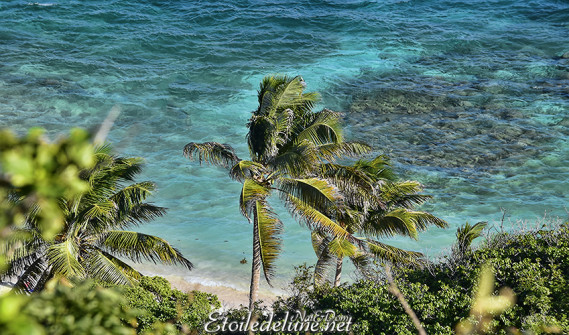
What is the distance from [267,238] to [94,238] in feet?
13.4

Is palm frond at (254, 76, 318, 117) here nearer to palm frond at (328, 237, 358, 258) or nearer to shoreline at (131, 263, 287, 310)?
palm frond at (328, 237, 358, 258)

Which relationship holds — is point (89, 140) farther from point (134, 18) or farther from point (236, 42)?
point (134, 18)

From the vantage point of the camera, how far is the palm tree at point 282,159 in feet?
38.9

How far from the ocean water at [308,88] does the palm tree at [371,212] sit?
5253 millimetres

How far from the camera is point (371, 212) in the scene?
1379 cm

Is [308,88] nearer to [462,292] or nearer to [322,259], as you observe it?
[322,259]

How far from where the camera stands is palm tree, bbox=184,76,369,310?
38.9 feet

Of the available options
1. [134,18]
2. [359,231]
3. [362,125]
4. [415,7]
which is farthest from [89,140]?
[415,7]

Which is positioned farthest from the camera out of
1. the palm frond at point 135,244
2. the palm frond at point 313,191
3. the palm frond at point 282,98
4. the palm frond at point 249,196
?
the palm frond at point 282,98

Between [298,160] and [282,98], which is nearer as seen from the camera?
[298,160]

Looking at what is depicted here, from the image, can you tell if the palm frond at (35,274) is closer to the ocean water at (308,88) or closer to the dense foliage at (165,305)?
the dense foliage at (165,305)

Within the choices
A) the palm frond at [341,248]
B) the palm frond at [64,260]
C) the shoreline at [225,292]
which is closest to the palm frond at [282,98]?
the palm frond at [341,248]

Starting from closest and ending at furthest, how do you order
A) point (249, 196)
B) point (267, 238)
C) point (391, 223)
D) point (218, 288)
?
point (267, 238) → point (249, 196) → point (391, 223) → point (218, 288)

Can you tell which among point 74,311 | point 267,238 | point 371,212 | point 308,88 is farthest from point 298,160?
point 308,88
